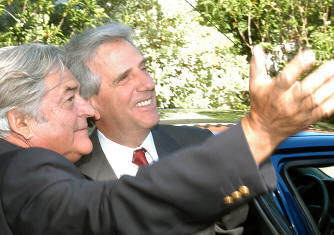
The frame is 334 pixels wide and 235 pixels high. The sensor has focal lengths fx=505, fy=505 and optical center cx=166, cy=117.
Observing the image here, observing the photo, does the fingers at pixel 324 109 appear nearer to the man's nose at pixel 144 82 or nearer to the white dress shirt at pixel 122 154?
the white dress shirt at pixel 122 154

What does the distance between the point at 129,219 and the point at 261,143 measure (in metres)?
0.39

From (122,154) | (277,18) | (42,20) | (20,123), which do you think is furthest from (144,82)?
(277,18)

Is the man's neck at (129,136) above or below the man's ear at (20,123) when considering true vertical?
below

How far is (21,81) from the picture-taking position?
5.77 feet

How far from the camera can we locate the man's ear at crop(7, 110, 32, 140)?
5.87 ft

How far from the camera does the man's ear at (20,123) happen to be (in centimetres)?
179

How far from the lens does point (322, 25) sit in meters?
9.40

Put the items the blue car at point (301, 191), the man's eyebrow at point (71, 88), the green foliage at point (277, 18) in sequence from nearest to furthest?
the man's eyebrow at point (71, 88)
the blue car at point (301, 191)
the green foliage at point (277, 18)

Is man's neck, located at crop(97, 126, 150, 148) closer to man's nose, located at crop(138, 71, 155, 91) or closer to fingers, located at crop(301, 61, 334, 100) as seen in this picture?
man's nose, located at crop(138, 71, 155, 91)

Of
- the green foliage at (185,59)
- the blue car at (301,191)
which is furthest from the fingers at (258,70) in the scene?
the green foliage at (185,59)

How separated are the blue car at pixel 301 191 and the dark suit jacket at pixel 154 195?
1.28 m

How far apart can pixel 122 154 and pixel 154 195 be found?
159cm

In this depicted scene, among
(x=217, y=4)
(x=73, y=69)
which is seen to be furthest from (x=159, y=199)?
(x=217, y=4)

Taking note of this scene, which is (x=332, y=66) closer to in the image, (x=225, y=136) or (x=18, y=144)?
(x=225, y=136)
